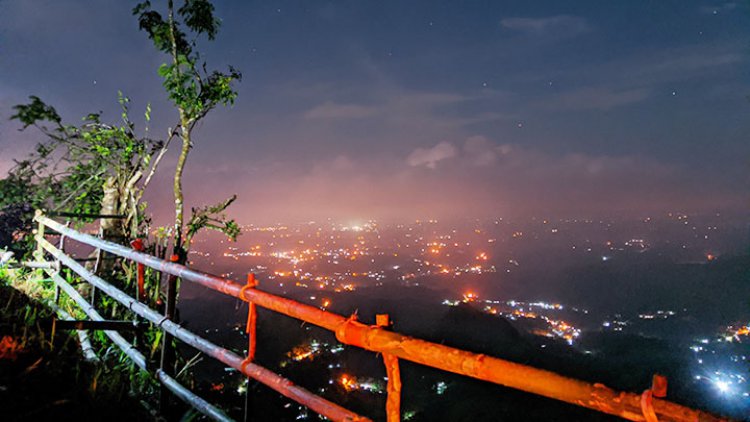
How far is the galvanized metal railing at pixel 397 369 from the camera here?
1104 mm

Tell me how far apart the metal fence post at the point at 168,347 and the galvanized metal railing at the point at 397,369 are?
0.10 metres

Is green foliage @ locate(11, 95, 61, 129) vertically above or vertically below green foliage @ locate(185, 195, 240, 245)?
above

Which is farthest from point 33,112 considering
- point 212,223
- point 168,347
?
point 168,347

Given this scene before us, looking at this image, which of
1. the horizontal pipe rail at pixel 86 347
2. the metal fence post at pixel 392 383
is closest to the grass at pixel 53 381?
the horizontal pipe rail at pixel 86 347

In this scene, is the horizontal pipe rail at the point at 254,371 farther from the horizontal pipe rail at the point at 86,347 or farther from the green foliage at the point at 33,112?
the green foliage at the point at 33,112

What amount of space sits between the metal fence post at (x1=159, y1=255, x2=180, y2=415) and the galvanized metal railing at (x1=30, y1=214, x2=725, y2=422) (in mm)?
101

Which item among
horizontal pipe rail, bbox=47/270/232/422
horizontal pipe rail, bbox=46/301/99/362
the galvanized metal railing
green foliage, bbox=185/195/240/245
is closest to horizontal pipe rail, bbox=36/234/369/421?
the galvanized metal railing

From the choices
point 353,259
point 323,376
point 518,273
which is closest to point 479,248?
point 518,273

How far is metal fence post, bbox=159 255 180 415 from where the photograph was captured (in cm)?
296

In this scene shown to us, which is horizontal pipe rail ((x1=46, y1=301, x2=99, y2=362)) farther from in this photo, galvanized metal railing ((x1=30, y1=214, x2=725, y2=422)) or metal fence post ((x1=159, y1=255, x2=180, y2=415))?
galvanized metal railing ((x1=30, y1=214, x2=725, y2=422))

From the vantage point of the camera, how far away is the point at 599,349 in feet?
121

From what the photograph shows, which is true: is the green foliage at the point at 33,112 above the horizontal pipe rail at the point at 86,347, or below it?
above

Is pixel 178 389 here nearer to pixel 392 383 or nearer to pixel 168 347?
pixel 168 347

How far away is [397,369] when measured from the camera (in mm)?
1733
